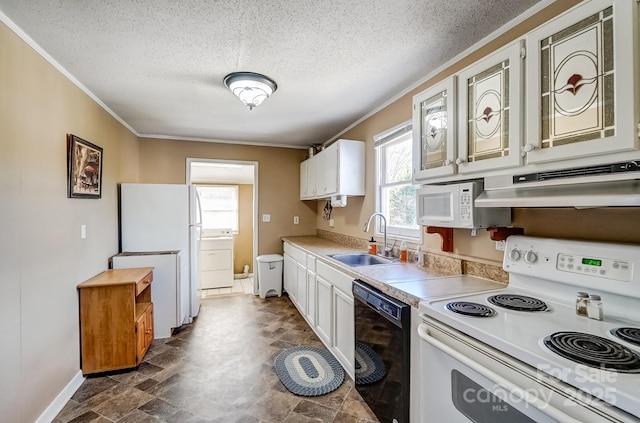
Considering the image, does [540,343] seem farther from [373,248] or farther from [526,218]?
[373,248]

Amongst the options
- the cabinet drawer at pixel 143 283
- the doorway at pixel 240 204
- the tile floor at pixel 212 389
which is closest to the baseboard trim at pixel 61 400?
the tile floor at pixel 212 389

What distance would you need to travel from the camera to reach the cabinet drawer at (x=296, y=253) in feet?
11.2

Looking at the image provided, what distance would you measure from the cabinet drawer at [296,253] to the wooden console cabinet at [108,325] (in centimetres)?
166

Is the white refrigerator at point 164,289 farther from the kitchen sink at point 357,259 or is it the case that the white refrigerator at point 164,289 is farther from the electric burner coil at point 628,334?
the electric burner coil at point 628,334

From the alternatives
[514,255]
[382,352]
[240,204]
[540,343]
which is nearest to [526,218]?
[514,255]

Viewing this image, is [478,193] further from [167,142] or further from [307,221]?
[167,142]

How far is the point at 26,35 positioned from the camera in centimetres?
176

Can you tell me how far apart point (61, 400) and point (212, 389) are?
39.5 inches

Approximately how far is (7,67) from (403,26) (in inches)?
88.8

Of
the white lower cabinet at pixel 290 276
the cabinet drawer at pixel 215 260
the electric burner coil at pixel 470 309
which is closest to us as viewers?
the electric burner coil at pixel 470 309

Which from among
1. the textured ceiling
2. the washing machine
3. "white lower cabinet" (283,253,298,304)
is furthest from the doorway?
the textured ceiling

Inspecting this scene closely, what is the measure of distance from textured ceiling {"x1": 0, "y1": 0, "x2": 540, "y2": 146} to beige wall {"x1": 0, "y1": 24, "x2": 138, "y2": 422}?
0.26 metres

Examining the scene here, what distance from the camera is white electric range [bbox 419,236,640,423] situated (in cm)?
79

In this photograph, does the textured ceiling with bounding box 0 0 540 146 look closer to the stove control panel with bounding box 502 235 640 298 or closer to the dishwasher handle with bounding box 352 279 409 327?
the stove control panel with bounding box 502 235 640 298
